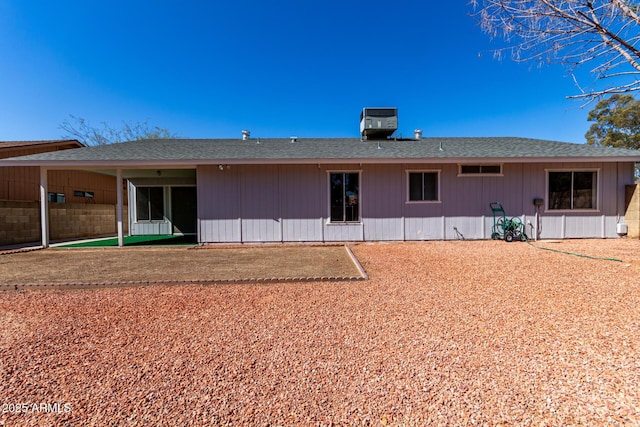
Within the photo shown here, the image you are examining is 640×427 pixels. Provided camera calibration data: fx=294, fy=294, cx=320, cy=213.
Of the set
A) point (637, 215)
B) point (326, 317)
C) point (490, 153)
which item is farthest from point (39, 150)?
point (637, 215)

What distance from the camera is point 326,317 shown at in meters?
3.14

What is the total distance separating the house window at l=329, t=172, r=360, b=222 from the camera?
8.80 meters

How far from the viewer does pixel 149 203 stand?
1188 centimetres

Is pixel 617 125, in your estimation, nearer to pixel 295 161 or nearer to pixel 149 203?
pixel 295 161

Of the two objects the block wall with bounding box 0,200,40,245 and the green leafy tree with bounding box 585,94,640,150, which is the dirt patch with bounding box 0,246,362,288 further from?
the green leafy tree with bounding box 585,94,640,150

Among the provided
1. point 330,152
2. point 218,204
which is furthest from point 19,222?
point 330,152

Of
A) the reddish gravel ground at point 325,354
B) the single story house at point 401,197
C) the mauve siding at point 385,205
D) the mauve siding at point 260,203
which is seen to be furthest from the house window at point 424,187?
the reddish gravel ground at point 325,354

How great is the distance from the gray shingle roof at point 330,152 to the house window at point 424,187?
609mm

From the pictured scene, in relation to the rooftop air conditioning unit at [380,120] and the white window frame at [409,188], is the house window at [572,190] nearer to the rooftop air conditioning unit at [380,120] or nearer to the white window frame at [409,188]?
the white window frame at [409,188]

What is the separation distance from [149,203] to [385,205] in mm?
9372

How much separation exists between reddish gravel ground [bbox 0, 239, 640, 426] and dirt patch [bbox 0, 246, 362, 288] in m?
0.57

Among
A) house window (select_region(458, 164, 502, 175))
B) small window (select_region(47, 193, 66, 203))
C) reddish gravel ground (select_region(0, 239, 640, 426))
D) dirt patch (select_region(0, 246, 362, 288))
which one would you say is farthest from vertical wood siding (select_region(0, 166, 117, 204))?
house window (select_region(458, 164, 502, 175))

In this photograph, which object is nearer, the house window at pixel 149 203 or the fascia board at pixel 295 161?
the fascia board at pixel 295 161

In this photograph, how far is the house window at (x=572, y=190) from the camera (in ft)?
28.8
